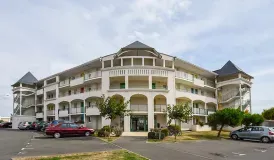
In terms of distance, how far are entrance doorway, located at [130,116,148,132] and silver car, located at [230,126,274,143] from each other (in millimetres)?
11534

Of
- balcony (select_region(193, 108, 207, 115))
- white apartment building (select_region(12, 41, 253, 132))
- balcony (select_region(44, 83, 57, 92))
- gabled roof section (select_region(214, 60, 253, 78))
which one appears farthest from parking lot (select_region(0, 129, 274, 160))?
balcony (select_region(44, 83, 57, 92))


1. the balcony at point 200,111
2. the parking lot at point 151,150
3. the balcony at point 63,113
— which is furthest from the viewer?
the balcony at point 63,113

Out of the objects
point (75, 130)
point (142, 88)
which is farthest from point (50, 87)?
point (75, 130)

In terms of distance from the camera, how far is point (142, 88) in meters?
37.0

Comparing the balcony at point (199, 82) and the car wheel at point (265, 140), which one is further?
the balcony at point (199, 82)

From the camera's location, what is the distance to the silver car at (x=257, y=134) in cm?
2767

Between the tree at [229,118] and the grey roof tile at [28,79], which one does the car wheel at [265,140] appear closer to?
the tree at [229,118]

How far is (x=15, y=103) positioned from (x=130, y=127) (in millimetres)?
36335

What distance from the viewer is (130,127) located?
1447 inches

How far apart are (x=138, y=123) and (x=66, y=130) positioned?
12448 millimetres

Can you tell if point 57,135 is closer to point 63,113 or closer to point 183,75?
point 63,113

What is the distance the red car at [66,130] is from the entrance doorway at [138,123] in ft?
31.0

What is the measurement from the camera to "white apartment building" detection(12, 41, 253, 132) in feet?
122

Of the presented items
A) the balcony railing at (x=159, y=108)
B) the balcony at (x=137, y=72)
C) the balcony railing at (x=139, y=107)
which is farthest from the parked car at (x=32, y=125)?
the balcony railing at (x=159, y=108)
